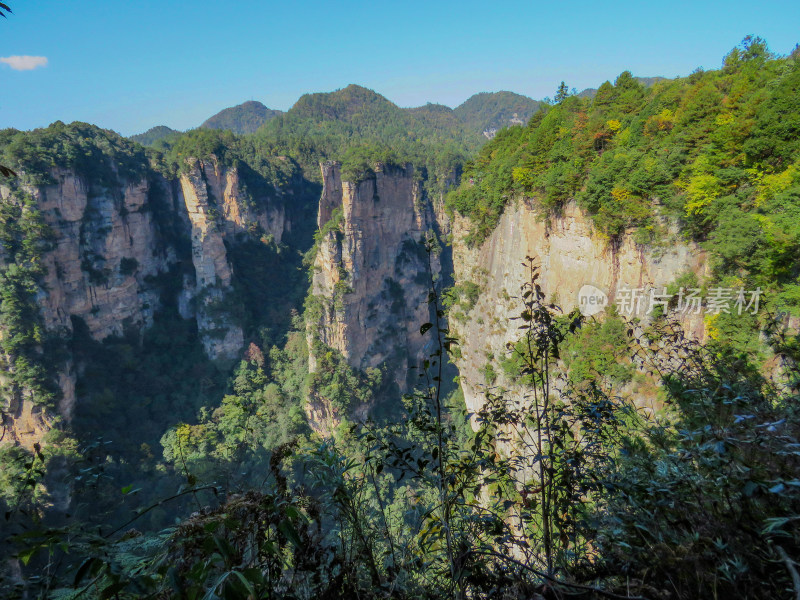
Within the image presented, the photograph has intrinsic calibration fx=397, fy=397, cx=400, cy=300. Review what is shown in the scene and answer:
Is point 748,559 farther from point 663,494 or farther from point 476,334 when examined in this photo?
point 476,334

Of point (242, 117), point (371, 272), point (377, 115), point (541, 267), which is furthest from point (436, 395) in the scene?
point (242, 117)

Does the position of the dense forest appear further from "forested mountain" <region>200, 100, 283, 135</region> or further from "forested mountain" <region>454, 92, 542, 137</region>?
"forested mountain" <region>200, 100, 283, 135</region>

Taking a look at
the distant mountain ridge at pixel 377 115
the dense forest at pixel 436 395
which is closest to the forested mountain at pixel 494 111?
the distant mountain ridge at pixel 377 115

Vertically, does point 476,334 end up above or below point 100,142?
below

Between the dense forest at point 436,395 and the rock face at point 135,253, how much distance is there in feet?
0.94

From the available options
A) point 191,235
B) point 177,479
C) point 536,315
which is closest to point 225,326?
point 191,235

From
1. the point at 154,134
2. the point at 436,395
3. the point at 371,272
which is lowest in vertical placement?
the point at 371,272

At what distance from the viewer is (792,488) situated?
158 centimetres

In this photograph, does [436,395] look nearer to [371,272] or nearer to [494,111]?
[371,272]

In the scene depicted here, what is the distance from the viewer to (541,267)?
528 inches

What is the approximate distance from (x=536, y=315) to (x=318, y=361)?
1016 inches

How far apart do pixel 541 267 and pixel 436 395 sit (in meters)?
11.8

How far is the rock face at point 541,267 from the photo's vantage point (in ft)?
30.9

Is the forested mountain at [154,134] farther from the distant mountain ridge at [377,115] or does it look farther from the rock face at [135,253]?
the rock face at [135,253]
